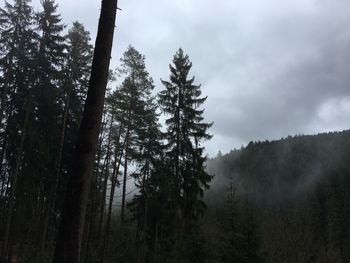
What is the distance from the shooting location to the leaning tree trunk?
620cm

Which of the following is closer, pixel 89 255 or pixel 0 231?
pixel 89 255

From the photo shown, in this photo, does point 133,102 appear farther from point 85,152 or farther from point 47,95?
point 85,152

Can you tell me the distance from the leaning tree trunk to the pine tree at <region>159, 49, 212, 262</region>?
20.8 meters

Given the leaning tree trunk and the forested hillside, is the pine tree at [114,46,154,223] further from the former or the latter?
the forested hillside

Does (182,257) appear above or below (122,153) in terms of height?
below

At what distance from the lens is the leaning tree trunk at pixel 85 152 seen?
6195mm

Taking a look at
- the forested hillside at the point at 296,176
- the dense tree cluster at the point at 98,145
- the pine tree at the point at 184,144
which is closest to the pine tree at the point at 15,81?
the dense tree cluster at the point at 98,145

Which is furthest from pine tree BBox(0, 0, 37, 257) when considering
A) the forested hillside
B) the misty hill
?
the misty hill

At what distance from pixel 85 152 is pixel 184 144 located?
23.3 metres

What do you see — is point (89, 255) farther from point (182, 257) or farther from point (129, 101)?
point (129, 101)

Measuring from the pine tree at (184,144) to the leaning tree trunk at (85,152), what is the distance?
20832 mm

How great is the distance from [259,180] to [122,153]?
125 meters

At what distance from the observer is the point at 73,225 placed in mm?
6281

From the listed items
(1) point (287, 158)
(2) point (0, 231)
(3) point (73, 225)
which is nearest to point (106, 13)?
(3) point (73, 225)
